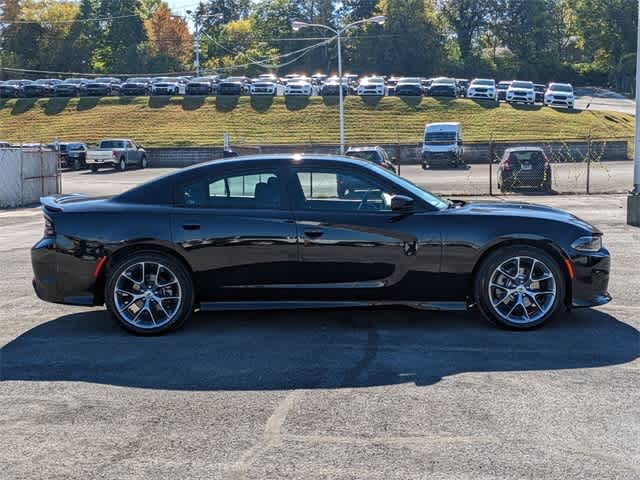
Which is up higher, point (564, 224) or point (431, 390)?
point (564, 224)

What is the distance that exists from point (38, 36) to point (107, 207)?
9364 centimetres

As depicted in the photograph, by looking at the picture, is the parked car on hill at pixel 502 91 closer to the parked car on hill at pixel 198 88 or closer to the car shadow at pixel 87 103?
the parked car on hill at pixel 198 88

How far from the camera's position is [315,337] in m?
6.86

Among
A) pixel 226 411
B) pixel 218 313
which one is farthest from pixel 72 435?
pixel 218 313

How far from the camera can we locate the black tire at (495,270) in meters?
6.88

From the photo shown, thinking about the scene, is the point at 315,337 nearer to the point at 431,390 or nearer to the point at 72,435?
the point at 431,390

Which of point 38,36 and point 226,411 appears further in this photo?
point 38,36

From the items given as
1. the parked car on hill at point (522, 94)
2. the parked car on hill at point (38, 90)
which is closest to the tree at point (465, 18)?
the parked car on hill at point (522, 94)

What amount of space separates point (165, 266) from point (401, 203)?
202cm

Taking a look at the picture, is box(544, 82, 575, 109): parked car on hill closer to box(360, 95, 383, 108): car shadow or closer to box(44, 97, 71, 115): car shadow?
box(360, 95, 383, 108): car shadow

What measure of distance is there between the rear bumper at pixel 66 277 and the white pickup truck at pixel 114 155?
35.6 metres

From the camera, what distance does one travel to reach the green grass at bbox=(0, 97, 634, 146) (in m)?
50.8

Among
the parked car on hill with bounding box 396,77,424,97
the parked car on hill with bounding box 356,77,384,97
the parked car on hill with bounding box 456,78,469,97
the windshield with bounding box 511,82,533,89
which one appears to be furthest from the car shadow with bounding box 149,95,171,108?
the windshield with bounding box 511,82,533,89

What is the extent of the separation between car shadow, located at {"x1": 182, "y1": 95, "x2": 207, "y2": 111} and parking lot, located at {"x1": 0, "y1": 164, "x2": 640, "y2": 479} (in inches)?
2082
